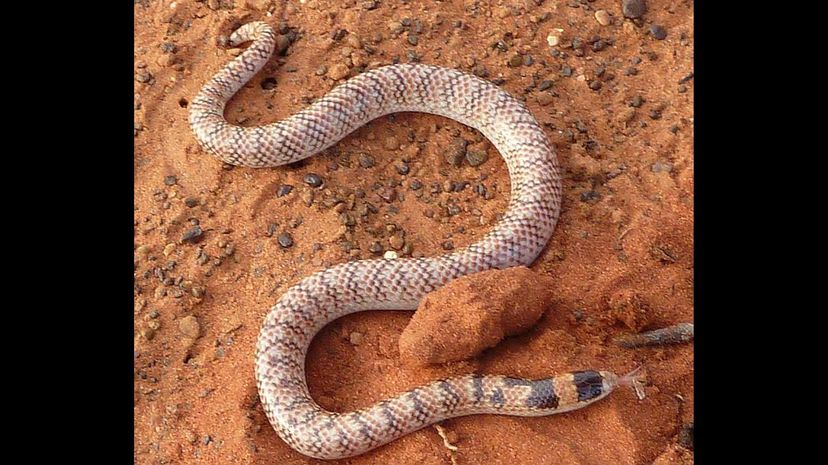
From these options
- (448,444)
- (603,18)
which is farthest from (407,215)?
(603,18)

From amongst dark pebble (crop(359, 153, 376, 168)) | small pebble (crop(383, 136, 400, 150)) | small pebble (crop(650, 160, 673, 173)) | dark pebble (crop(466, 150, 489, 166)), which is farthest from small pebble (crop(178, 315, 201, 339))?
small pebble (crop(650, 160, 673, 173))

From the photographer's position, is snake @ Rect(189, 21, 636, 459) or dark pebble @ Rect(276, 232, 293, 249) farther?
dark pebble @ Rect(276, 232, 293, 249)

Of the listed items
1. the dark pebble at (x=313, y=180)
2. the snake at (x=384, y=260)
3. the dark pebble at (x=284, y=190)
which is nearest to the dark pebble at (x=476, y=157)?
the snake at (x=384, y=260)

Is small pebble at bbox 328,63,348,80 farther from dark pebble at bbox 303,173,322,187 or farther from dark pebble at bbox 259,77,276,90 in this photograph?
dark pebble at bbox 303,173,322,187

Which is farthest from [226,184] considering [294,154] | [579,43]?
[579,43]

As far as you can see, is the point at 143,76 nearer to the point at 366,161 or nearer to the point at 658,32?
the point at 366,161

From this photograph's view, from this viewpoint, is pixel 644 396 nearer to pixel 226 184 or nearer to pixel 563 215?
pixel 563 215
